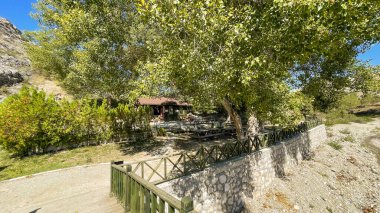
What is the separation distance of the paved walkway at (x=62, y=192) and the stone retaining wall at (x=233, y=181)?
219 cm

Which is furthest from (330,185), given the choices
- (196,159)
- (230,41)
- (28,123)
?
(28,123)

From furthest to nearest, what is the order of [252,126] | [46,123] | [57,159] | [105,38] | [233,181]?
1. [252,126]
2. [46,123]
3. [105,38]
4. [57,159]
5. [233,181]

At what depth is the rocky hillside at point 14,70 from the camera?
132ft

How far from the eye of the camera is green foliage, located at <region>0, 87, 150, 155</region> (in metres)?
12.3

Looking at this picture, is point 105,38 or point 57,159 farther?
point 105,38

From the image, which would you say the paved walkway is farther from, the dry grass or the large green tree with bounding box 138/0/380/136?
the large green tree with bounding box 138/0/380/136

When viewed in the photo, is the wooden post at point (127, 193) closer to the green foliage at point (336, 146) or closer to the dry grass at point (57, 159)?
the dry grass at point (57, 159)

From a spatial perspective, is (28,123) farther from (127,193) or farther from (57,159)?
(127,193)

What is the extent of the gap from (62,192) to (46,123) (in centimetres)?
717

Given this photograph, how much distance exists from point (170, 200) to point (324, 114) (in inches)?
1590

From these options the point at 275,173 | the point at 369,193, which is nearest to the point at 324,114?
the point at 369,193

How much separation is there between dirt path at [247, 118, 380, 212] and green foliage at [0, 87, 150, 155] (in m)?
11.8

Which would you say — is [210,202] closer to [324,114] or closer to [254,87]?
[254,87]

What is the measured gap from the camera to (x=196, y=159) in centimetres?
967
